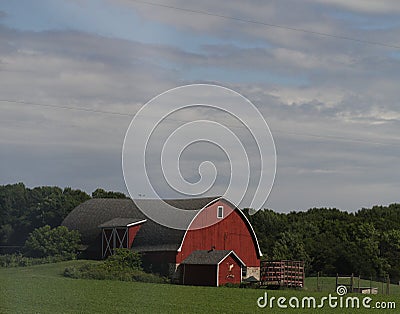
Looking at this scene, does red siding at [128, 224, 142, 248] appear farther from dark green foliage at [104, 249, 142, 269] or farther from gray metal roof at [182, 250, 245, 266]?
gray metal roof at [182, 250, 245, 266]

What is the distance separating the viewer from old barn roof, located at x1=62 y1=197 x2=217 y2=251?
43.4 metres

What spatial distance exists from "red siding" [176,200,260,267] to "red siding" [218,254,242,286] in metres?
2.88

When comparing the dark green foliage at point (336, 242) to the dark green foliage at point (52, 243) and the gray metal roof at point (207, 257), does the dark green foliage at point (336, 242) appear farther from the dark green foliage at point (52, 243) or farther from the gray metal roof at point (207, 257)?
the dark green foliage at point (52, 243)

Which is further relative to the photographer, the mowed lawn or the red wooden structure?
the red wooden structure

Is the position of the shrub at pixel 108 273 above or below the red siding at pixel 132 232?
below

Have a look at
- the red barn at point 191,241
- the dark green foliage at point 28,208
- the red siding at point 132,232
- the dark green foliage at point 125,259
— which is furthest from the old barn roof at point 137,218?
the dark green foliage at point 28,208

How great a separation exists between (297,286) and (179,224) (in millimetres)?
9759

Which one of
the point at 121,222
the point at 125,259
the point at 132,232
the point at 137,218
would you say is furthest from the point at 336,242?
the point at 125,259

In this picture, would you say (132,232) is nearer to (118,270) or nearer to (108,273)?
(118,270)

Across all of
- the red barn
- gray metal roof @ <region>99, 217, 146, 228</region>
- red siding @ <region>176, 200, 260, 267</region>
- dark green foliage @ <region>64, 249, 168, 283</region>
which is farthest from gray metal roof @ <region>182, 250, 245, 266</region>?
gray metal roof @ <region>99, 217, 146, 228</region>

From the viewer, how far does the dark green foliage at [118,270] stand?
38062 mm

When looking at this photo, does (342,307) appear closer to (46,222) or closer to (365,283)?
(365,283)

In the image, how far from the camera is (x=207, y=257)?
134 feet

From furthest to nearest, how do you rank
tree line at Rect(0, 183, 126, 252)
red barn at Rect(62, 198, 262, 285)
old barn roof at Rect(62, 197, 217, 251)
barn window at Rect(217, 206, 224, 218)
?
tree line at Rect(0, 183, 126, 252) → barn window at Rect(217, 206, 224, 218) → old barn roof at Rect(62, 197, 217, 251) → red barn at Rect(62, 198, 262, 285)
